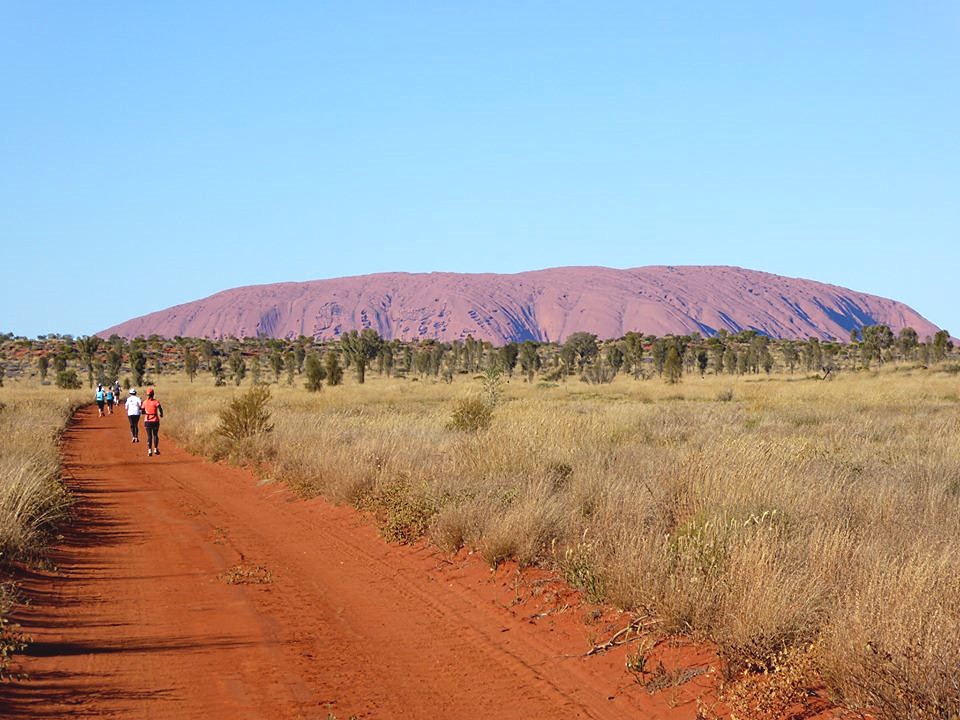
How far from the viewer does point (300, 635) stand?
6848 mm

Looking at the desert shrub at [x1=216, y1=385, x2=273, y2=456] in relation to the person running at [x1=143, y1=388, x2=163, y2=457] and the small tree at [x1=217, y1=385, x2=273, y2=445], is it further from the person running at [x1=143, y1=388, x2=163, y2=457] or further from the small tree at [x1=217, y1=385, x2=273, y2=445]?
the person running at [x1=143, y1=388, x2=163, y2=457]

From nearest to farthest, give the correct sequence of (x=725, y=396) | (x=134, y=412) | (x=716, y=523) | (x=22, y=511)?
(x=716, y=523) → (x=22, y=511) → (x=134, y=412) → (x=725, y=396)

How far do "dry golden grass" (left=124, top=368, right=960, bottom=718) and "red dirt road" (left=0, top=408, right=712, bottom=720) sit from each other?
0.46 metres

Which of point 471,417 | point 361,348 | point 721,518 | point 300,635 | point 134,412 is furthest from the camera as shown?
point 361,348

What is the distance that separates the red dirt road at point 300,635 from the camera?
18.0 ft

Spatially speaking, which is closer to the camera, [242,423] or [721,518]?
[721,518]

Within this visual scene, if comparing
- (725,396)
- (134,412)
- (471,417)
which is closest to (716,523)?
(471,417)

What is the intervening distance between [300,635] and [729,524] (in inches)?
136

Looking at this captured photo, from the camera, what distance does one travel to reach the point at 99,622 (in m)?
7.10

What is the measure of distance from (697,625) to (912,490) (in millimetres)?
4289

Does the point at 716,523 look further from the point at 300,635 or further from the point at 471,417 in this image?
the point at 471,417

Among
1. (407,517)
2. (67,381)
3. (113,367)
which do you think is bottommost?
(407,517)

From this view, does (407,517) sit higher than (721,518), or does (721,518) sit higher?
(721,518)

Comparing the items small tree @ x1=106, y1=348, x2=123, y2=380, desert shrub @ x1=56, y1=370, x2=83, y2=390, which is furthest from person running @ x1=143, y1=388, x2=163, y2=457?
small tree @ x1=106, y1=348, x2=123, y2=380
